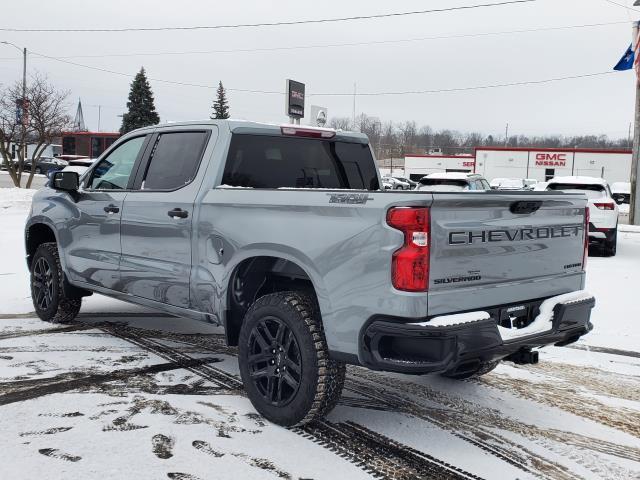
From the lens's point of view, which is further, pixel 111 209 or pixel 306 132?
pixel 111 209

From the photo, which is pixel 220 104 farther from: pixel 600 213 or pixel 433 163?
pixel 600 213

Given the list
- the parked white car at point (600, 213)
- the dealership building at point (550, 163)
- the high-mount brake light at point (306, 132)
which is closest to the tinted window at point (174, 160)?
the high-mount brake light at point (306, 132)

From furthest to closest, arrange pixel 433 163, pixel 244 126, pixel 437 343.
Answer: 1. pixel 433 163
2. pixel 244 126
3. pixel 437 343

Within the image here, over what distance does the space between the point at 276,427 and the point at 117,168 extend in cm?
293

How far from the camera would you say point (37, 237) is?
6.86 meters

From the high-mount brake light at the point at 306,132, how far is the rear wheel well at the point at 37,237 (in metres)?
3.02

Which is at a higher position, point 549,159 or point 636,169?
point 549,159

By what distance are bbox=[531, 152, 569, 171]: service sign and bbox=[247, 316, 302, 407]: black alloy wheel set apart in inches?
2789

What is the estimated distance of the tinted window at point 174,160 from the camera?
4895 mm

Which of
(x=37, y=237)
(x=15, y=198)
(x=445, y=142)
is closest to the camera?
(x=37, y=237)

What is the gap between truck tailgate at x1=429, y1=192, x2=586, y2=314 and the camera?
11.0 ft

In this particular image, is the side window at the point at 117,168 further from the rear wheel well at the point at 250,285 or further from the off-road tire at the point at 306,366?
the off-road tire at the point at 306,366

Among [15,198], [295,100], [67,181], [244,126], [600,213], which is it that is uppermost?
[295,100]

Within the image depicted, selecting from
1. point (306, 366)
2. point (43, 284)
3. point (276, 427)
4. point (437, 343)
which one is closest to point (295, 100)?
point (43, 284)
